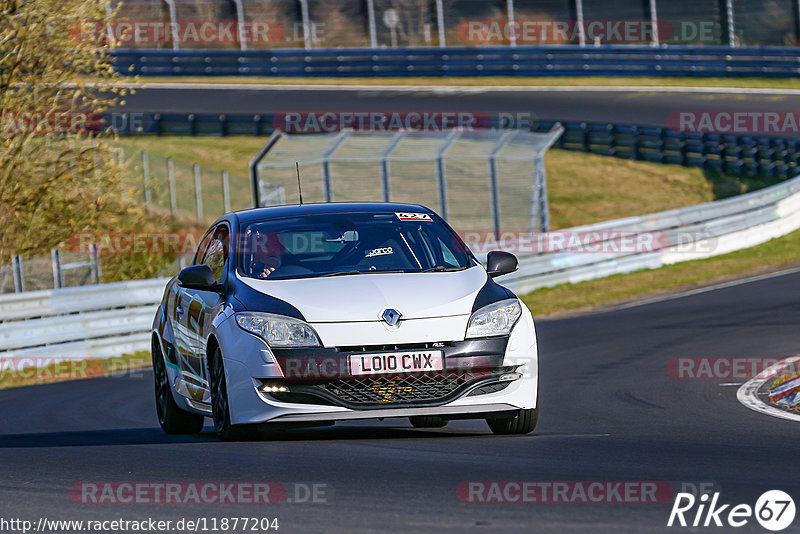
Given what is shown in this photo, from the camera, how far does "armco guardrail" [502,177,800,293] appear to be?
23547 mm

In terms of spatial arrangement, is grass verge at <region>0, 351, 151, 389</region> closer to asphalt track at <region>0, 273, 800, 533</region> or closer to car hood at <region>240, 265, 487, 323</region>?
asphalt track at <region>0, 273, 800, 533</region>

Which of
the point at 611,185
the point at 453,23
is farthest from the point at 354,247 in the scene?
the point at 453,23

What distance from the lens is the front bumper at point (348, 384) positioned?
7832 mm

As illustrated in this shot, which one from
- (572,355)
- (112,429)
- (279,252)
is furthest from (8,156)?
(279,252)

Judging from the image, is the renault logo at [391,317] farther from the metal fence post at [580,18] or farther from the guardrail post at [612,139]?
the metal fence post at [580,18]

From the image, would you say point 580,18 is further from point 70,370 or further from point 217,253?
point 217,253

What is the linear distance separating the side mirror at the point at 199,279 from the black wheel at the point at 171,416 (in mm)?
1332

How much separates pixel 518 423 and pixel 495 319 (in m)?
0.74

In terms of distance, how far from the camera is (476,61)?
151 ft

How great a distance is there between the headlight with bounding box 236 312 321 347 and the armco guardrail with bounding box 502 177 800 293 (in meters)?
14.1

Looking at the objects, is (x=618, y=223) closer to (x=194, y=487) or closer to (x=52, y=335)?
(x=52, y=335)

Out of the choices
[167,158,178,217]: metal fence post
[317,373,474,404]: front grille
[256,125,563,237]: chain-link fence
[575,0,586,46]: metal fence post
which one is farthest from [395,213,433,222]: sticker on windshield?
[575,0,586,46]: metal fence post

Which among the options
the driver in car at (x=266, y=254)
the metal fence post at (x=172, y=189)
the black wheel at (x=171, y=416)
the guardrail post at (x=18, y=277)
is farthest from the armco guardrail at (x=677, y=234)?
the driver in car at (x=266, y=254)

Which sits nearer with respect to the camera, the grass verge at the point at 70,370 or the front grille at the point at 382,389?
the front grille at the point at 382,389
